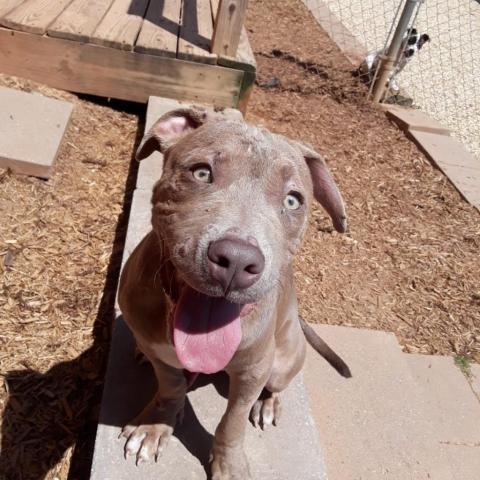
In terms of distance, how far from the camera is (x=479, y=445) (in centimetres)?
357

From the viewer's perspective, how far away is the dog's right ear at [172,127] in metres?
2.49

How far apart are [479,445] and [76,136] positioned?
4465 mm

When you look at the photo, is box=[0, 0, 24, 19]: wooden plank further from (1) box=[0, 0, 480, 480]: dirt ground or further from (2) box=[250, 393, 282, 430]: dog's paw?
(2) box=[250, 393, 282, 430]: dog's paw

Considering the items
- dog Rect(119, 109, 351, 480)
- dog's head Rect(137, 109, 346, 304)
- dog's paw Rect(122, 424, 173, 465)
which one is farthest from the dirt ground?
dog's head Rect(137, 109, 346, 304)

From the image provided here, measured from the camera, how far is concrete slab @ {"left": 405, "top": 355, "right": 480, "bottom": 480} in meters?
3.44

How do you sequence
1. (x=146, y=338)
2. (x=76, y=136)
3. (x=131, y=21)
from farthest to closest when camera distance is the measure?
(x=131, y=21) → (x=76, y=136) → (x=146, y=338)

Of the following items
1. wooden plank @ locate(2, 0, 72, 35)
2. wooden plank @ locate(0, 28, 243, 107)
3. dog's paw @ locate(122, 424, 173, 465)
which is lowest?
dog's paw @ locate(122, 424, 173, 465)

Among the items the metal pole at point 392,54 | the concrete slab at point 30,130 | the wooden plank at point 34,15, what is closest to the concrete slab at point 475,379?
the concrete slab at point 30,130

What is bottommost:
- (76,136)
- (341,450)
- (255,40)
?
(341,450)

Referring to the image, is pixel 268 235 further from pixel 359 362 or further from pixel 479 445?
pixel 479 445

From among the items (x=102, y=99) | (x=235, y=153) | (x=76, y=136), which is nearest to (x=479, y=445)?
(x=235, y=153)

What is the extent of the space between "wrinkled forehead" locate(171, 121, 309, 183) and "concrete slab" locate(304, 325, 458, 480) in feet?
5.68

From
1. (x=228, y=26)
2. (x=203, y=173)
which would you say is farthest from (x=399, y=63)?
(x=203, y=173)

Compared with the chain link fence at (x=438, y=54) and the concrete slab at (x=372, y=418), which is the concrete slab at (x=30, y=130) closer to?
the concrete slab at (x=372, y=418)
